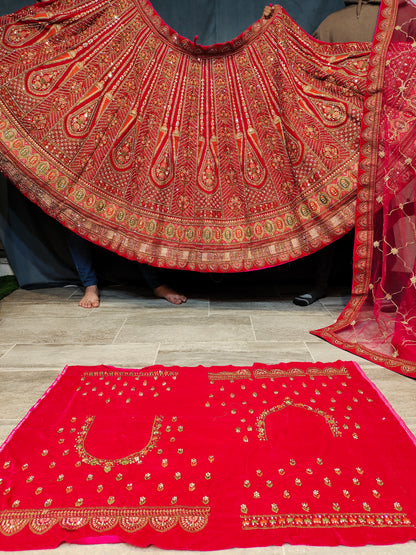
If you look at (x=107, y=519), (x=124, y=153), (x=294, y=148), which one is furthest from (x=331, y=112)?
(x=107, y=519)

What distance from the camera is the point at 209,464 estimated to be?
2.88 ft

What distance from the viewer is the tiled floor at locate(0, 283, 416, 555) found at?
1.23 meters

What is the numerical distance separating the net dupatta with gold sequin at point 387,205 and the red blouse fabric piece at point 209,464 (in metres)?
0.31

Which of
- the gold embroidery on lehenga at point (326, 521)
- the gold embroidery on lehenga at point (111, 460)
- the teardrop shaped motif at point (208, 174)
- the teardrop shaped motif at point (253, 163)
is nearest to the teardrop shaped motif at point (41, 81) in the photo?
the teardrop shaped motif at point (208, 174)

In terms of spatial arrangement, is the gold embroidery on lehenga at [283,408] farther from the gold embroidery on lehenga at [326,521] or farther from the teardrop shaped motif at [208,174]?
the teardrop shaped motif at [208,174]

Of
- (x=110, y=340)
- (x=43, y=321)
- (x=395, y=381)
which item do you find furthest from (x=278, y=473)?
(x=43, y=321)

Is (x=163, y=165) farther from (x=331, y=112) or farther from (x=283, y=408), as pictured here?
(x=283, y=408)

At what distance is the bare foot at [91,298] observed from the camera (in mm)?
1909

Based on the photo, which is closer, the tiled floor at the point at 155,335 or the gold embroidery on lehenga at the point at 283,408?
the gold embroidery on lehenga at the point at 283,408

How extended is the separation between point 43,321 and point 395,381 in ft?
4.55

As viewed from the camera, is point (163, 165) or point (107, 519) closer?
point (107, 519)

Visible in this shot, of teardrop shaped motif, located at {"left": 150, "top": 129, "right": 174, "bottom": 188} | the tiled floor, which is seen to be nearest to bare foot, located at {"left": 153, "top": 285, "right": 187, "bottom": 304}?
the tiled floor

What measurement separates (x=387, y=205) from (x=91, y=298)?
1.35 m

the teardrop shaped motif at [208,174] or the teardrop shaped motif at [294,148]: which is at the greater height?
the teardrop shaped motif at [294,148]
